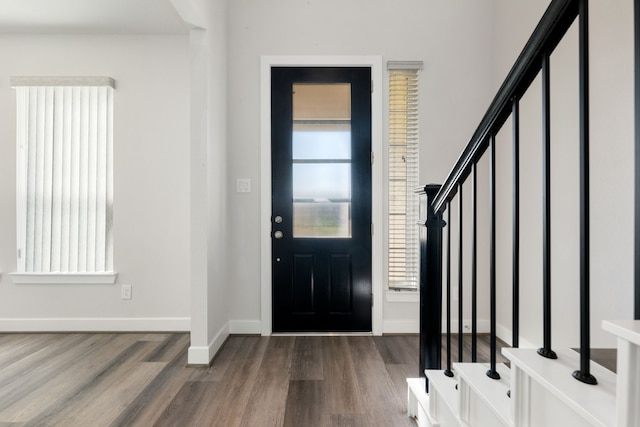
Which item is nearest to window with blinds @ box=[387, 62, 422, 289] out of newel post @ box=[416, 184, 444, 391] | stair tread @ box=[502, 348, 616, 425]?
newel post @ box=[416, 184, 444, 391]

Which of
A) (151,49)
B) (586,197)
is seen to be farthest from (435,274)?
(151,49)

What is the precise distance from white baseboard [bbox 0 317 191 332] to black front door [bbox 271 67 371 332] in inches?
36.3

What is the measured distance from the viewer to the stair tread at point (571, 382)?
63 centimetres

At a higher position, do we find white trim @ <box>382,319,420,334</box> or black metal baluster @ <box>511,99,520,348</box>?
black metal baluster @ <box>511,99,520,348</box>

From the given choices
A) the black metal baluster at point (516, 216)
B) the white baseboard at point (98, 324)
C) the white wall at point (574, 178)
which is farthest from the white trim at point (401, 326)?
the black metal baluster at point (516, 216)

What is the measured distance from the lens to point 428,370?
157 cm

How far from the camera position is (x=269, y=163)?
295cm

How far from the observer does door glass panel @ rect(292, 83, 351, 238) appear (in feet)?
9.78

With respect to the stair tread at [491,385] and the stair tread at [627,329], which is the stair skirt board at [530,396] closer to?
the stair tread at [491,385]

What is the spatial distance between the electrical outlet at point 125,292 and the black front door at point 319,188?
1274 millimetres

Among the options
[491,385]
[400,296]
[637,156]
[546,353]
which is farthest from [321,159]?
[637,156]

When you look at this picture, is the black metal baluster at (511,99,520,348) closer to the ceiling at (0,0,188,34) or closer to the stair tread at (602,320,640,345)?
the stair tread at (602,320,640,345)

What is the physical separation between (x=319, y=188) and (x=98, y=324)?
2245 millimetres

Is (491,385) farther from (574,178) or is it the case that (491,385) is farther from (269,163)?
(269,163)
